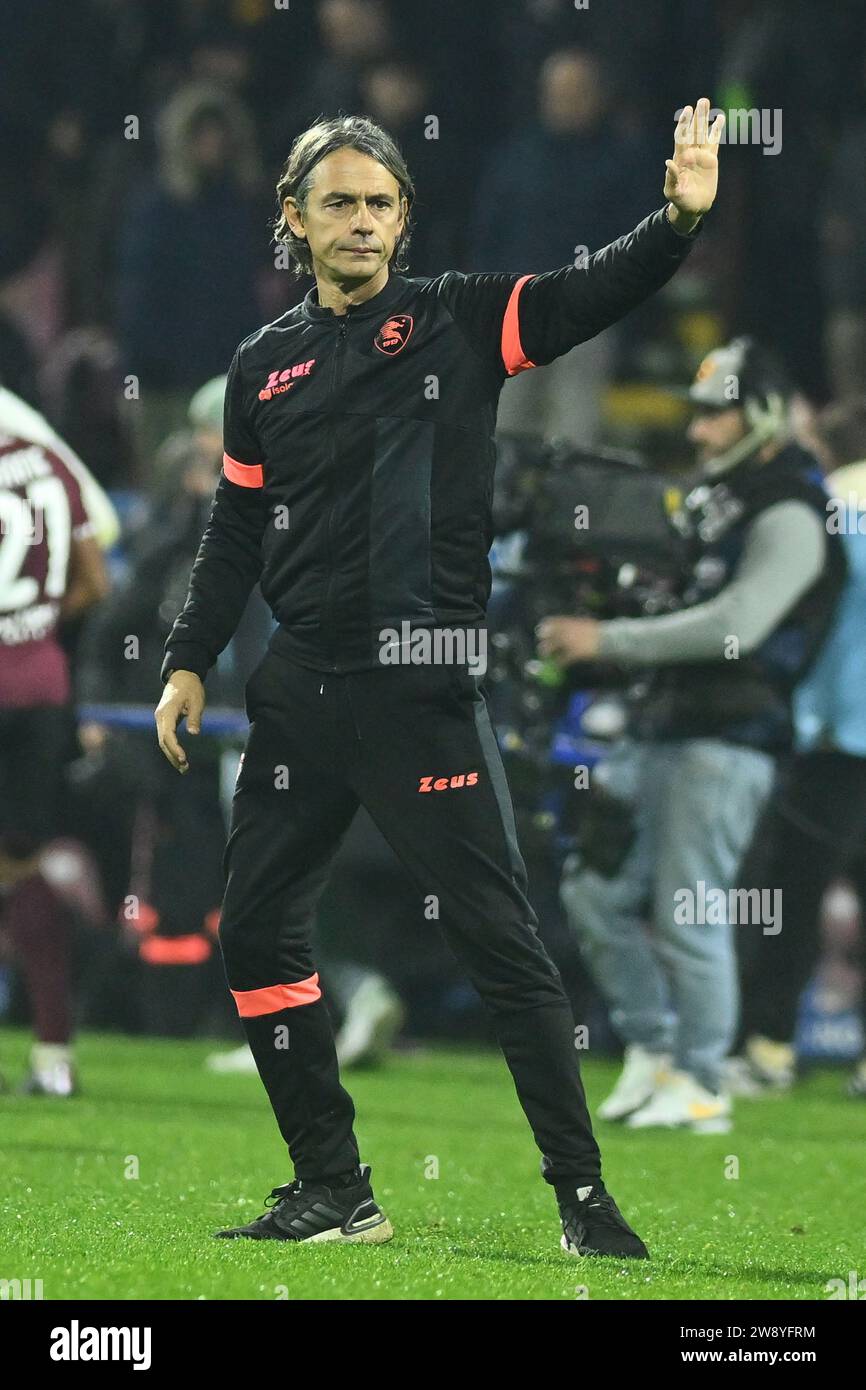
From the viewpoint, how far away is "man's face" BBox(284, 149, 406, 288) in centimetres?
496

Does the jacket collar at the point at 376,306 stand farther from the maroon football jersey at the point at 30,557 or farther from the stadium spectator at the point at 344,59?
the stadium spectator at the point at 344,59

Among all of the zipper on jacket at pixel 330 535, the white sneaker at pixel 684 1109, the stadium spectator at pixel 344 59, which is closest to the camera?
the zipper on jacket at pixel 330 535

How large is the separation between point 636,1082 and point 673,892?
651 mm

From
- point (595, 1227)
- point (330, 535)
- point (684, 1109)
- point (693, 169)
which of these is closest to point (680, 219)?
point (693, 169)

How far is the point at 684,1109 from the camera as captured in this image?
788 centimetres

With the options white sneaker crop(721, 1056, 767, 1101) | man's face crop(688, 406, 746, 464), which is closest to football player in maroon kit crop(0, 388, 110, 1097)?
man's face crop(688, 406, 746, 464)

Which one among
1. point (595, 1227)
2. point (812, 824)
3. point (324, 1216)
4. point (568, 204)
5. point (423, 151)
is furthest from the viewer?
point (423, 151)

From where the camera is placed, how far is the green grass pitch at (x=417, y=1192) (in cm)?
466

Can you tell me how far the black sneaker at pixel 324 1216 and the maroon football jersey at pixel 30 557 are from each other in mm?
3409

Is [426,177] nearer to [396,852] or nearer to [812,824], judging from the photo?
[812,824]

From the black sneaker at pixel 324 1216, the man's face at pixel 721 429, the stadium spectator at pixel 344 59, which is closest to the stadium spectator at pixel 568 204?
the stadium spectator at pixel 344 59

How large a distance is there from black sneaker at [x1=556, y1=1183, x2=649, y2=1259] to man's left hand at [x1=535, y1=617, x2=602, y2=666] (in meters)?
3.17

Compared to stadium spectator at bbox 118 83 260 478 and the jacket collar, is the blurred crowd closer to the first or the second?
stadium spectator at bbox 118 83 260 478

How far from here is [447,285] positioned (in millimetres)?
5039
